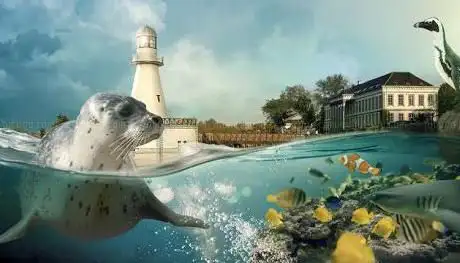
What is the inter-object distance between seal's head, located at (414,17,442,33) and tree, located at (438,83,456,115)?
0.34 m

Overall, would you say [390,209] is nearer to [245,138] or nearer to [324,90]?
[324,90]

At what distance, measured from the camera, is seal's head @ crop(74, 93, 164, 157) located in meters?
2.74

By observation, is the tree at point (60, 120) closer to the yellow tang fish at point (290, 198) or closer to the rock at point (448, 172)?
the yellow tang fish at point (290, 198)

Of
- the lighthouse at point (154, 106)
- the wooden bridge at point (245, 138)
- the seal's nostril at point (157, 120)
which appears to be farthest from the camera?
the wooden bridge at point (245, 138)

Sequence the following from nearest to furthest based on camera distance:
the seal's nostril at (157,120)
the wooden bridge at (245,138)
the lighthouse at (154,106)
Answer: the seal's nostril at (157,120) < the lighthouse at (154,106) < the wooden bridge at (245,138)

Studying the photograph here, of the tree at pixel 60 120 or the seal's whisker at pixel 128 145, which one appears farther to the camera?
the tree at pixel 60 120

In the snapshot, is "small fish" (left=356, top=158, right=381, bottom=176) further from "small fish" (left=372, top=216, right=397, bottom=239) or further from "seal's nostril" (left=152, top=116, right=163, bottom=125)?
"seal's nostril" (left=152, top=116, right=163, bottom=125)

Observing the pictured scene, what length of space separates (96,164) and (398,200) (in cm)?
179

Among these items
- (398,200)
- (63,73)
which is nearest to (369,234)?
(398,200)

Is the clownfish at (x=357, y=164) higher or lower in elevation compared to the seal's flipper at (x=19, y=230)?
higher

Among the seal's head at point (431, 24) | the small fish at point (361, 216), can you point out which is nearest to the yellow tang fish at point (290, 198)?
the small fish at point (361, 216)

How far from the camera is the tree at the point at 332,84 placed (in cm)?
298

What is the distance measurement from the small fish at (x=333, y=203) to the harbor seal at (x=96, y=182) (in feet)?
2.40

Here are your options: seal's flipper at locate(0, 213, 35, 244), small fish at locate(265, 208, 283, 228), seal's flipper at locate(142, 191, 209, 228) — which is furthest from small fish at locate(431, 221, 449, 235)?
seal's flipper at locate(0, 213, 35, 244)
